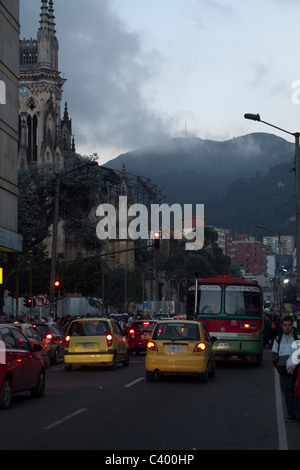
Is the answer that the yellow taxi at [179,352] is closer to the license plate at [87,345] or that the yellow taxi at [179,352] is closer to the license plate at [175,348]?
the license plate at [175,348]

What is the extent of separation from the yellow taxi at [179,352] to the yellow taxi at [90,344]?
16.0ft

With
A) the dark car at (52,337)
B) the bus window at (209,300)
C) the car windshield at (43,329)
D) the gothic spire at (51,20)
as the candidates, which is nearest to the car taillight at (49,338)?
the dark car at (52,337)

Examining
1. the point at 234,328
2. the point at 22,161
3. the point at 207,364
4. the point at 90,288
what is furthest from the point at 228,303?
the point at 22,161

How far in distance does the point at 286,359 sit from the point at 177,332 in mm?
7405

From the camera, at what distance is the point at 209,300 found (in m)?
28.4

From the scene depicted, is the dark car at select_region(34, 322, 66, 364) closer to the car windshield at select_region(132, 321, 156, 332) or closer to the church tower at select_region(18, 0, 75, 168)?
the car windshield at select_region(132, 321, 156, 332)

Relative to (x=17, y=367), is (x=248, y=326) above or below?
above

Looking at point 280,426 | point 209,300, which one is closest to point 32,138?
point 209,300

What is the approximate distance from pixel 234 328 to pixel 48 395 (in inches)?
414

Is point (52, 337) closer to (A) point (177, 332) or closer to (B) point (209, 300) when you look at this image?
(B) point (209, 300)

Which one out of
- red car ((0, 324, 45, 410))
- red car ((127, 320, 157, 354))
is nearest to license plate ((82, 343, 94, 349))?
red car ((0, 324, 45, 410))

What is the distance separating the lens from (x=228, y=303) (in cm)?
2820

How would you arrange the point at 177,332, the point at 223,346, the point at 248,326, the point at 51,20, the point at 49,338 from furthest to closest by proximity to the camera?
the point at 51,20 → the point at 49,338 → the point at 248,326 → the point at 223,346 → the point at 177,332
